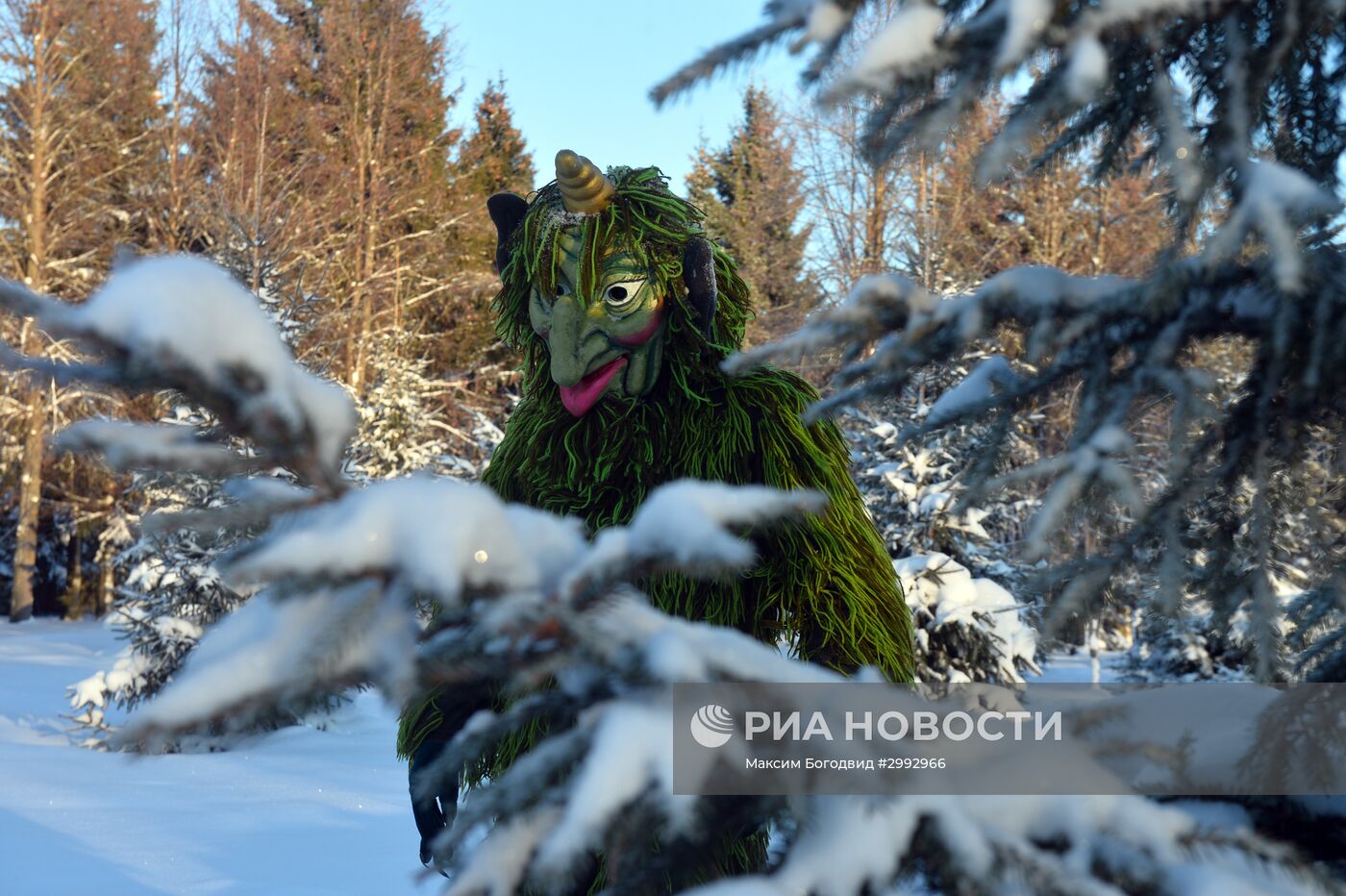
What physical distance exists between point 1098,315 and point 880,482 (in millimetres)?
6653

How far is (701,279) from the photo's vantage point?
2.39 metres

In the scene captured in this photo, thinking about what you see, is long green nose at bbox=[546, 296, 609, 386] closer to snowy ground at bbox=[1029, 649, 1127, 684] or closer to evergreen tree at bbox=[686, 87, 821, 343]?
snowy ground at bbox=[1029, 649, 1127, 684]

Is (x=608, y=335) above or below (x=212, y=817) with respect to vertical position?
above

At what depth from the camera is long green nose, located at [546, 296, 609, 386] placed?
2.32 m

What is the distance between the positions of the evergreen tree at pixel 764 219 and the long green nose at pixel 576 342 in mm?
13640

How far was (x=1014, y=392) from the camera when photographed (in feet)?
3.76

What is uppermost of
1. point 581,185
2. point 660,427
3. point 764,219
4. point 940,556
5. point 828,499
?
point 764,219

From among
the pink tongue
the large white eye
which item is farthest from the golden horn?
the pink tongue

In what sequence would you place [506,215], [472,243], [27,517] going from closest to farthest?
1. [506,215]
2. [27,517]
3. [472,243]

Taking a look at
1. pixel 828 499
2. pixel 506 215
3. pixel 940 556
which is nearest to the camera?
pixel 828 499

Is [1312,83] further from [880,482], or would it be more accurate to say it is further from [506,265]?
[880,482]

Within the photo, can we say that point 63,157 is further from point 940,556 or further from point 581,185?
point 581,185

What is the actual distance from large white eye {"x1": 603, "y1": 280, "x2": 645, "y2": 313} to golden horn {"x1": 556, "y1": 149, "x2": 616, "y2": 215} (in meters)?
0.18

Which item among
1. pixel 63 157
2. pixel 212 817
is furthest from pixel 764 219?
pixel 212 817
